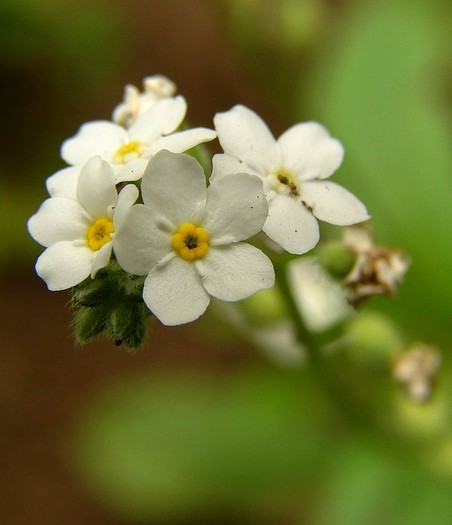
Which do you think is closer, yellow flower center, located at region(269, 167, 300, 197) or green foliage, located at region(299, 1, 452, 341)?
yellow flower center, located at region(269, 167, 300, 197)

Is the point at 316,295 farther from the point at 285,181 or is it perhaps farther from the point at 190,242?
the point at 190,242

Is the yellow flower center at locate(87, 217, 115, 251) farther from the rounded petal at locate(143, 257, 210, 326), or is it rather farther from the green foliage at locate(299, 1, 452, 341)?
the green foliage at locate(299, 1, 452, 341)

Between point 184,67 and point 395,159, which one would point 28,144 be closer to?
point 184,67

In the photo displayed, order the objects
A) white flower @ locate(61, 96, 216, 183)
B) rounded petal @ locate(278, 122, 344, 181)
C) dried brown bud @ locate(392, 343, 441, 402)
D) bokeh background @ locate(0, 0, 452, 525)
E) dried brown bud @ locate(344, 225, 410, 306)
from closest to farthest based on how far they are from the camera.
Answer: white flower @ locate(61, 96, 216, 183), rounded petal @ locate(278, 122, 344, 181), dried brown bud @ locate(344, 225, 410, 306), dried brown bud @ locate(392, 343, 441, 402), bokeh background @ locate(0, 0, 452, 525)

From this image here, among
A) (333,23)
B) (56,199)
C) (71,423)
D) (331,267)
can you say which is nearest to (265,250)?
(331,267)

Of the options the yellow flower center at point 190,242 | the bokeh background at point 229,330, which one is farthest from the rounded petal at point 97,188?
the bokeh background at point 229,330

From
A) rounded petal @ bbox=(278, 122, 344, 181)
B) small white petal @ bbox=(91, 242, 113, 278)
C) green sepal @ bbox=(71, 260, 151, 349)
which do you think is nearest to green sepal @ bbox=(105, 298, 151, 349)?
green sepal @ bbox=(71, 260, 151, 349)

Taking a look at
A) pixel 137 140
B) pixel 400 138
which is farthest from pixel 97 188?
pixel 400 138
